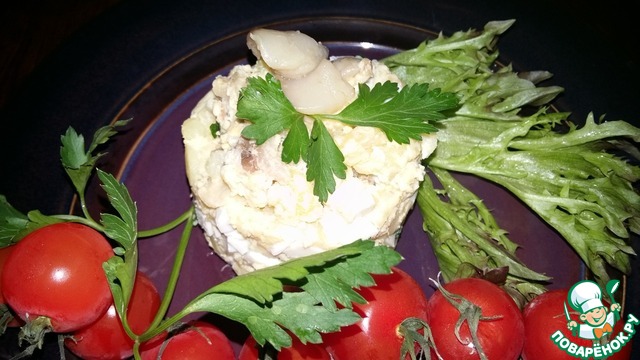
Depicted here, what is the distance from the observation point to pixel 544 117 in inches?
118

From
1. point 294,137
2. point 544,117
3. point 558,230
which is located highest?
point 294,137

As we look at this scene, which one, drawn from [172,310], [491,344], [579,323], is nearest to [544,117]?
[579,323]

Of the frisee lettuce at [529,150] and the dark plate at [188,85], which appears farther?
the dark plate at [188,85]

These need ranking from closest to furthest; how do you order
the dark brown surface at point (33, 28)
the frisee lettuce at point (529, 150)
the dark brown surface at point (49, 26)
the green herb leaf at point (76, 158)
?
the green herb leaf at point (76, 158) < the frisee lettuce at point (529, 150) < the dark brown surface at point (49, 26) < the dark brown surface at point (33, 28)

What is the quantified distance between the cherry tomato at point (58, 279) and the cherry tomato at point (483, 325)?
1.35m

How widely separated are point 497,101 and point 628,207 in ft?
2.64

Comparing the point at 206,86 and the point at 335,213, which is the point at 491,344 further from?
the point at 206,86

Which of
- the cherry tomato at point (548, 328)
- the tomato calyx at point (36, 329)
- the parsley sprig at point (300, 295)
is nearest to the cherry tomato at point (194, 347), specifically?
the parsley sprig at point (300, 295)

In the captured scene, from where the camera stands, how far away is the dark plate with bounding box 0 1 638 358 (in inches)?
118

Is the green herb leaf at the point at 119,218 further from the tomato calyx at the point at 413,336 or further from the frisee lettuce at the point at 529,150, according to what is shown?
the frisee lettuce at the point at 529,150

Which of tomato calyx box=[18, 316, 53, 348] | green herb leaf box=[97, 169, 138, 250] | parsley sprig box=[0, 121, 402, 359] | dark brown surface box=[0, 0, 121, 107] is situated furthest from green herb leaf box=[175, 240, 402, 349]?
dark brown surface box=[0, 0, 121, 107]

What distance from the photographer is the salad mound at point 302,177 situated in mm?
2521

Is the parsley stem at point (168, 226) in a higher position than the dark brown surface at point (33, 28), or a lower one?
lower

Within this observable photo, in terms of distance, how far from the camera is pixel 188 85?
10.7 ft
